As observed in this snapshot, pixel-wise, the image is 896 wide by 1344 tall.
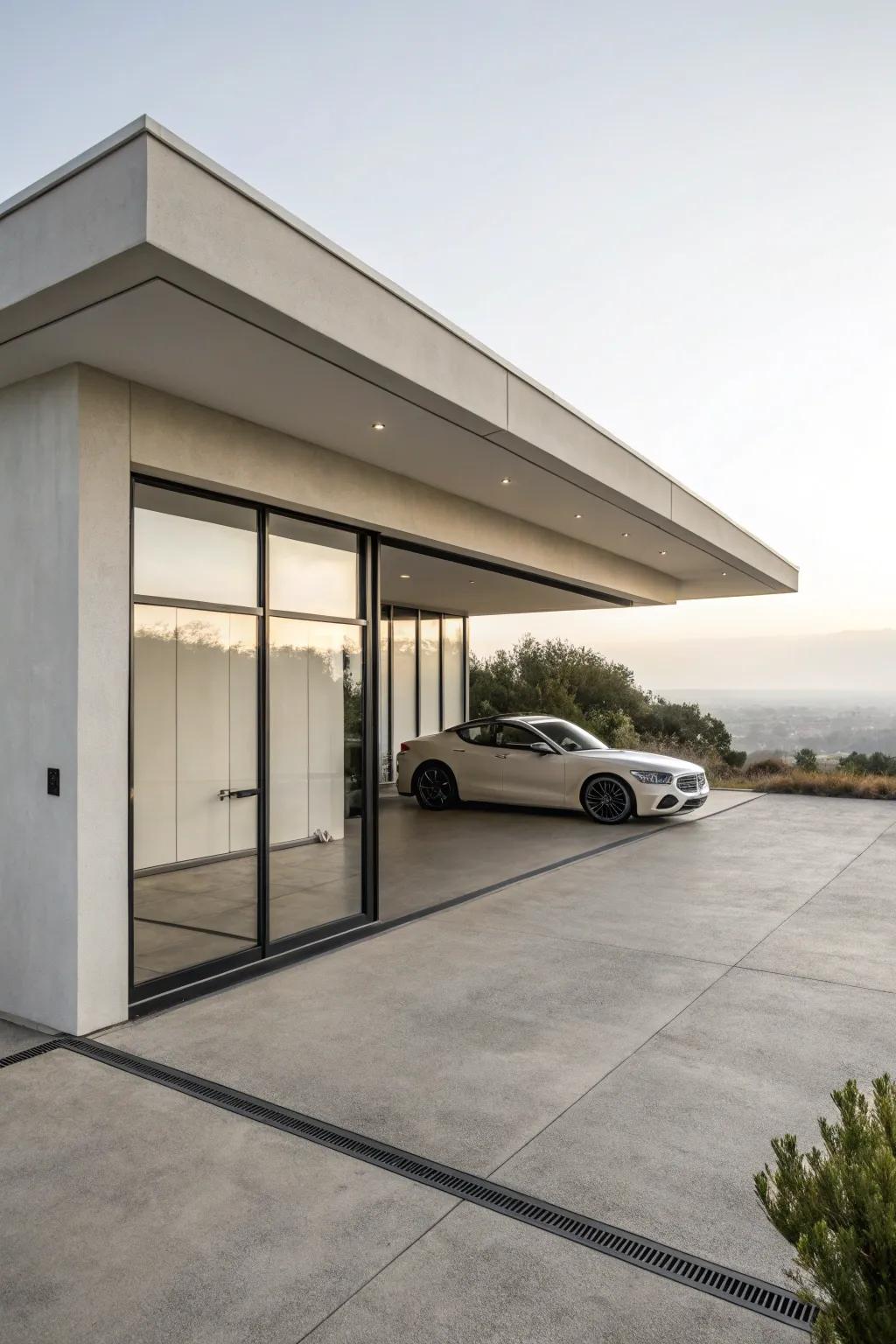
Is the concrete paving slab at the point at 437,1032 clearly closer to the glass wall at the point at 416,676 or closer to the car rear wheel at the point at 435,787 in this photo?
the car rear wheel at the point at 435,787

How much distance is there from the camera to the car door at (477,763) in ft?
38.8

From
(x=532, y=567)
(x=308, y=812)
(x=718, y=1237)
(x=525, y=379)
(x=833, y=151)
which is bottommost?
(x=718, y=1237)

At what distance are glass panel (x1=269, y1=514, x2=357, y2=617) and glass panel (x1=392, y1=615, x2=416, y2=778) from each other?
28.0ft

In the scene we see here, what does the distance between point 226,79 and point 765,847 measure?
10.1 meters

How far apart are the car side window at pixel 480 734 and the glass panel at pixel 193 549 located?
6.88 metres

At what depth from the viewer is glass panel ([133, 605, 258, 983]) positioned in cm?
475

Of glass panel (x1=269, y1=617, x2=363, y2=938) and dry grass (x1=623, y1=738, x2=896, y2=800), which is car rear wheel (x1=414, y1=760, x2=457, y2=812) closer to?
dry grass (x1=623, y1=738, x2=896, y2=800)

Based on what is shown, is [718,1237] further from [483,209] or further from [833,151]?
[483,209]

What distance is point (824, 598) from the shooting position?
73.4 ft

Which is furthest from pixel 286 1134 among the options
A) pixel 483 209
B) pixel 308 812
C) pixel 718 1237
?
pixel 483 209

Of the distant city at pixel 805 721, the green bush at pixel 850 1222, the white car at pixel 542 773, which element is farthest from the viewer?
the distant city at pixel 805 721

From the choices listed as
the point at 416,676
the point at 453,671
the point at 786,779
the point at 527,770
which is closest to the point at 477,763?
the point at 527,770

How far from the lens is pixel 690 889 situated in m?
7.40

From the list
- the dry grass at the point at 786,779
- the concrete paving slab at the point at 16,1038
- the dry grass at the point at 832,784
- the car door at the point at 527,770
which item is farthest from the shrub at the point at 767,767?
the concrete paving slab at the point at 16,1038
